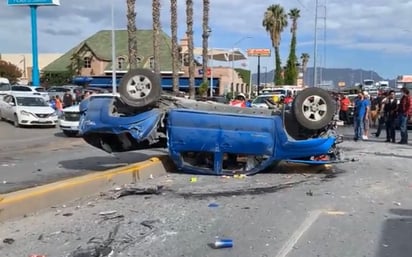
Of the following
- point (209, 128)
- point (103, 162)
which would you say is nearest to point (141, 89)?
point (209, 128)

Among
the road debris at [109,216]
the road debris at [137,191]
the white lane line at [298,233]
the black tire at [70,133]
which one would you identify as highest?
the white lane line at [298,233]

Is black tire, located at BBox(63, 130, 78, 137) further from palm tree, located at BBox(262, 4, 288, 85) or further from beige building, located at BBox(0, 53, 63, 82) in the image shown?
beige building, located at BBox(0, 53, 63, 82)

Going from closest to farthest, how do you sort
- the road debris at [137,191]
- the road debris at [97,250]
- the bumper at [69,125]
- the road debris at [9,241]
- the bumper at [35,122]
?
1. the road debris at [97,250]
2. the road debris at [9,241]
3. the road debris at [137,191]
4. the bumper at [69,125]
5. the bumper at [35,122]

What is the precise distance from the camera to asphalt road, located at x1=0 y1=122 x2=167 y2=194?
36.2ft

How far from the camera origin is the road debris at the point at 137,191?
29.7 feet

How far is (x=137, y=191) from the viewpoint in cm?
925

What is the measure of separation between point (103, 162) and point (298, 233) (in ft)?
25.3

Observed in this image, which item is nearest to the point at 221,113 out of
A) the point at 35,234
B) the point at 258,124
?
the point at 258,124

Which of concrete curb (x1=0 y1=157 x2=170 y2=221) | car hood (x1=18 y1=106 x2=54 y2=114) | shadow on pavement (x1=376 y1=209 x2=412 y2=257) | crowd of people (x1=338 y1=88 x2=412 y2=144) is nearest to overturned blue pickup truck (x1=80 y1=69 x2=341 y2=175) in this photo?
concrete curb (x1=0 y1=157 x2=170 y2=221)

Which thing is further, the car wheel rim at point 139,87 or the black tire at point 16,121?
the black tire at point 16,121

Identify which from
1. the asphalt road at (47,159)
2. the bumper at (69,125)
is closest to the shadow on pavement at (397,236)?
the asphalt road at (47,159)

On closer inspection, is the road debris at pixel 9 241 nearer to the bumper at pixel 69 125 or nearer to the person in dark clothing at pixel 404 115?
the person in dark clothing at pixel 404 115

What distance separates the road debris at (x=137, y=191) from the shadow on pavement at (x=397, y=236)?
12.1ft

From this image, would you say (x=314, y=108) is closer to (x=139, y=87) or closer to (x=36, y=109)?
(x=139, y=87)
